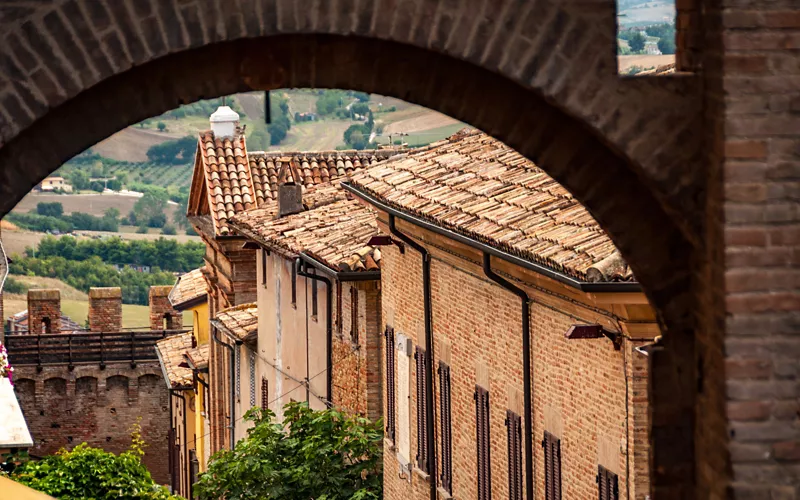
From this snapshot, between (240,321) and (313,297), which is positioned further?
(240,321)

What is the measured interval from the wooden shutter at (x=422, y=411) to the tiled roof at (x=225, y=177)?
12.8m

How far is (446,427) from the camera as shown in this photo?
16.7 m

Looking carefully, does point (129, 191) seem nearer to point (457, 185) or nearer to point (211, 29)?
point (457, 185)

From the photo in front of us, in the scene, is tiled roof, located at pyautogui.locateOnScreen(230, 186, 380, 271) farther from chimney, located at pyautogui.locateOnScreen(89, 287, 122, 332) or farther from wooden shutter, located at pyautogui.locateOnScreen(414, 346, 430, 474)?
chimney, located at pyautogui.locateOnScreen(89, 287, 122, 332)

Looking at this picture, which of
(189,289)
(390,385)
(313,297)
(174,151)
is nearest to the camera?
(390,385)

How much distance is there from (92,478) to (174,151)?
8221 cm

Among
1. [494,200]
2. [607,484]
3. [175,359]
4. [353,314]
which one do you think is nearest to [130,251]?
[175,359]

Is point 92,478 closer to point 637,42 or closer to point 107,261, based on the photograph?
point 637,42

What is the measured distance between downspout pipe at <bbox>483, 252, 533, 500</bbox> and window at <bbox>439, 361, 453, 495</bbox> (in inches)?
109

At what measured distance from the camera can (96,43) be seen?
6688mm

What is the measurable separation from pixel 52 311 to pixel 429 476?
124 ft

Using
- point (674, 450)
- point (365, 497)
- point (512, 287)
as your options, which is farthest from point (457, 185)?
point (674, 450)

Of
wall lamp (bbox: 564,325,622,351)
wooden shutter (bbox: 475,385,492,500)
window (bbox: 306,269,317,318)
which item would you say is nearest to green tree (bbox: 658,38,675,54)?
wall lamp (bbox: 564,325,622,351)

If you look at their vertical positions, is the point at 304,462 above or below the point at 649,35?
below
